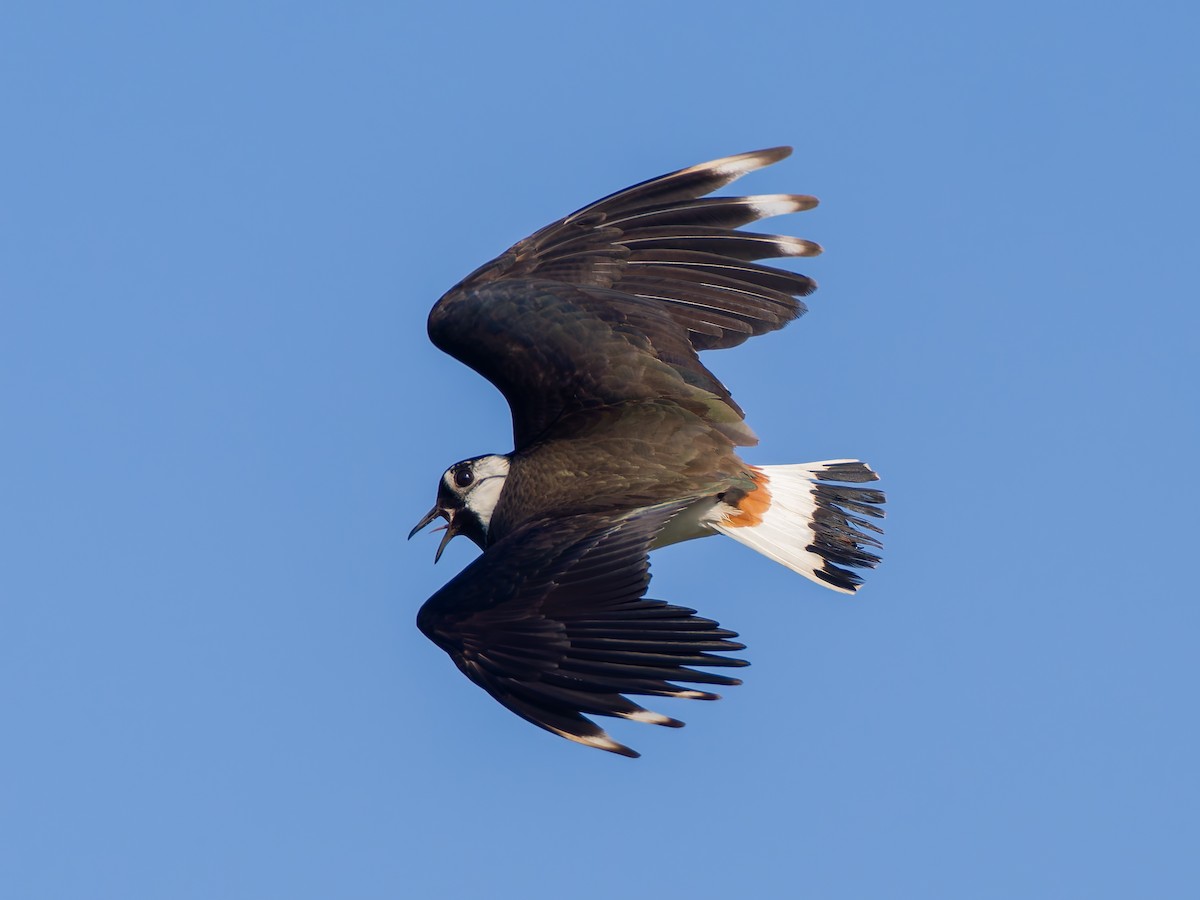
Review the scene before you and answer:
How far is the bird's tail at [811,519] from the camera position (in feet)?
30.0

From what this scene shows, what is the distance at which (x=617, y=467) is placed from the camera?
8.66 meters

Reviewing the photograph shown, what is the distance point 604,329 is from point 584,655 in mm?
2457

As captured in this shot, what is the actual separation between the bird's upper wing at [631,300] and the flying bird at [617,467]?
1 cm

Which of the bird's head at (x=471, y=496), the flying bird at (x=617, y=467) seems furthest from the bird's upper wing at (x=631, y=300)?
the bird's head at (x=471, y=496)

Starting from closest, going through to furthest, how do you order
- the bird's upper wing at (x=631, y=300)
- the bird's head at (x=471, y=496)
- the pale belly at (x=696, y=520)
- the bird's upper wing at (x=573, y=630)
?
the bird's upper wing at (x=573, y=630)
the pale belly at (x=696, y=520)
the bird's upper wing at (x=631, y=300)
the bird's head at (x=471, y=496)

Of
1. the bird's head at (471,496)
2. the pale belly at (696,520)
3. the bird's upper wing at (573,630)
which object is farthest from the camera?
the bird's head at (471,496)

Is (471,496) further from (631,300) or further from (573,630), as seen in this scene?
(573,630)

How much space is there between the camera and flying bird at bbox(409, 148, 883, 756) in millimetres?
7203

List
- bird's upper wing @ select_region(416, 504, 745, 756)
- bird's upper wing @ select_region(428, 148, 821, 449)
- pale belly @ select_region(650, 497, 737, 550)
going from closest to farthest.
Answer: bird's upper wing @ select_region(416, 504, 745, 756)
pale belly @ select_region(650, 497, 737, 550)
bird's upper wing @ select_region(428, 148, 821, 449)

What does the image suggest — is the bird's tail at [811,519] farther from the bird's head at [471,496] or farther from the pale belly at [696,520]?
the bird's head at [471,496]

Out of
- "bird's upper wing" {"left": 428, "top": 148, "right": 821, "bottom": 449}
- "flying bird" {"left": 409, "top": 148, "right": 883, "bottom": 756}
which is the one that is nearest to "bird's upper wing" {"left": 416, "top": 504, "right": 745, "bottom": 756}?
"flying bird" {"left": 409, "top": 148, "right": 883, "bottom": 756}

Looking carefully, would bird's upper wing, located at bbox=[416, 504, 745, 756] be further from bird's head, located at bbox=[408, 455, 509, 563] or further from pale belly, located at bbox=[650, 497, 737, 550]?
bird's head, located at bbox=[408, 455, 509, 563]

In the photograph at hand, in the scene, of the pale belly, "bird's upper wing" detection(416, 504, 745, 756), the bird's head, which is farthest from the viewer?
the bird's head

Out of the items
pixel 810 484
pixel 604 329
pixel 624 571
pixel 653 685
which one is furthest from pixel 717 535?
pixel 653 685
